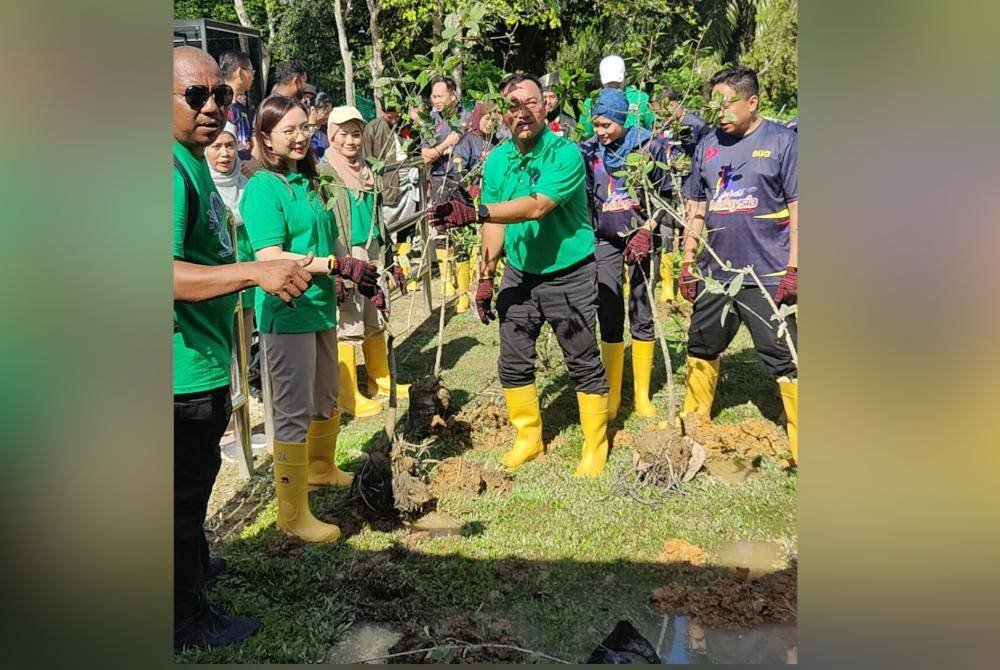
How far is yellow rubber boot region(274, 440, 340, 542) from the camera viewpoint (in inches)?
128

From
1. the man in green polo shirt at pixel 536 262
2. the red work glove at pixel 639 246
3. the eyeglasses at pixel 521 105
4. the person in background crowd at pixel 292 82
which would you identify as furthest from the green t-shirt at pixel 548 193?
the person in background crowd at pixel 292 82

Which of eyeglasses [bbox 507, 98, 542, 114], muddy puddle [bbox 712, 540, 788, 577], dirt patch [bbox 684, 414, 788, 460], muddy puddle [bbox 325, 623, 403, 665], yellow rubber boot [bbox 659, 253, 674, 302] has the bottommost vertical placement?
muddy puddle [bbox 325, 623, 403, 665]

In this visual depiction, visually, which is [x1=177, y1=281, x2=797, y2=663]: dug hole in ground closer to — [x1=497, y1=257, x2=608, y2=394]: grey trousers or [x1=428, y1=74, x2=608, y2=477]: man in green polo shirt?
[x1=428, y1=74, x2=608, y2=477]: man in green polo shirt

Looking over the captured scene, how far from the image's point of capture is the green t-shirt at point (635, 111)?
4246mm

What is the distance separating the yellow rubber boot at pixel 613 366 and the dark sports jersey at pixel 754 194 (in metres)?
0.96

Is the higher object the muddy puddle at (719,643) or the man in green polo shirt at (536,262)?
the man in green polo shirt at (536,262)

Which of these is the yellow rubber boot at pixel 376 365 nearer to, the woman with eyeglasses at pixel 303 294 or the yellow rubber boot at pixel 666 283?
the woman with eyeglasses at pixel 303 294

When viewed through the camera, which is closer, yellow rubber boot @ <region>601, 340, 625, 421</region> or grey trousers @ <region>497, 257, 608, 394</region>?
grey trousers @ <region>497, 257, 608, 394</region>

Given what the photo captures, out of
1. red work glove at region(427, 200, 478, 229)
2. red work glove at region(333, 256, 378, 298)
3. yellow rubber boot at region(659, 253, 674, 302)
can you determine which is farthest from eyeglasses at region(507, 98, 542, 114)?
yellow rubber boot at region(659, 253, 674, 302)

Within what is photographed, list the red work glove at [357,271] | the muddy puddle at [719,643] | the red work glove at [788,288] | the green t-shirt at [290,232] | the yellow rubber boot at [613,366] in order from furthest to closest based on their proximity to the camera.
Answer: the yellow rubber boot at [613,366], the red work glove at [788,288], the green t-shirt at [290,232], the red work glove at [357,271], the muddy puddle at [719,643]
